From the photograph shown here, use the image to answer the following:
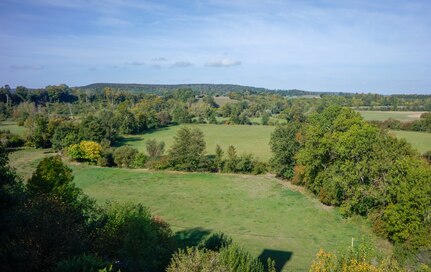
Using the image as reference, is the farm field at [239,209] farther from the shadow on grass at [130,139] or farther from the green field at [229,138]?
the shadow on grass at [130,139]

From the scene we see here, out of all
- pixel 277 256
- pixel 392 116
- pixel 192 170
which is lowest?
pixel 277 256

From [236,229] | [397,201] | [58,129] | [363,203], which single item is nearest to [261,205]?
[236,229]

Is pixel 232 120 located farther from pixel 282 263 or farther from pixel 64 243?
pixel 64 243

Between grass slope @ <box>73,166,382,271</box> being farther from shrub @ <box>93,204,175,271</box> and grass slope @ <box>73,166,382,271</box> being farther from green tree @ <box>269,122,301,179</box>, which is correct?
shrub @ <box>93,204,175,271</box>

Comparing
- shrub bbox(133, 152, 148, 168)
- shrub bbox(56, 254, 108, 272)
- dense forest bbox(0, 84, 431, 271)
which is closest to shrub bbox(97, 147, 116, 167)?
dense forest bbox(0, 84, 431, 271)

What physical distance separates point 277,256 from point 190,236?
290 inches

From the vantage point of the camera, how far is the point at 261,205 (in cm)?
3791

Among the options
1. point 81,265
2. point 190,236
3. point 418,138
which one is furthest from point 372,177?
point 418,138

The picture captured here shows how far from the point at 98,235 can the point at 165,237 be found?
403cm

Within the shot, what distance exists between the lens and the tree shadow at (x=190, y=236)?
2709 cm

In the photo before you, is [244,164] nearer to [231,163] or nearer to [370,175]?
[231,163]

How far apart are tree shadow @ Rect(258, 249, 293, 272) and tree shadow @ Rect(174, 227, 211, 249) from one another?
202 inches

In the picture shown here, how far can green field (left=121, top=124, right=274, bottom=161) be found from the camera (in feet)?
236

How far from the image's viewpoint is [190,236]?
28.8 metres
